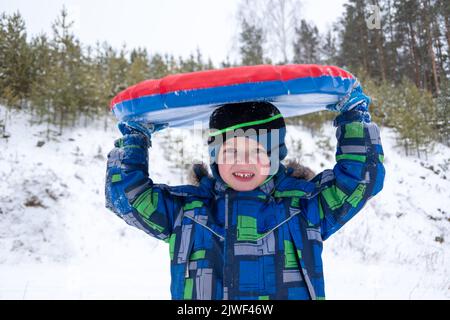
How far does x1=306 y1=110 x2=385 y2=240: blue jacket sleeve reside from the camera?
1.21 meters

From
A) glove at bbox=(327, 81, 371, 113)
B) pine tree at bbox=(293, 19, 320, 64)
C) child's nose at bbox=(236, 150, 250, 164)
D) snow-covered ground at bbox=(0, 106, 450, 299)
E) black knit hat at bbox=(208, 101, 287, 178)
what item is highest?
pine tree at bbox=(293, 19, 320, 64)

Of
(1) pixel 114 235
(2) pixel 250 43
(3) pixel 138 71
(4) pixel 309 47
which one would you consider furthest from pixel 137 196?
(4) pixel 309 47

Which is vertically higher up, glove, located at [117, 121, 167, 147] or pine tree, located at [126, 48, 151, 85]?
pine tree, located at [126, 48, 151, 85]

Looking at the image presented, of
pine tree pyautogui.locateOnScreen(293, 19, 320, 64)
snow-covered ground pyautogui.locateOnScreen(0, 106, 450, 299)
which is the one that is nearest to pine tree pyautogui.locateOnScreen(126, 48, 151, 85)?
snow-covered ground pyautogui.locateOnScreen(0, 106, 450, 299)

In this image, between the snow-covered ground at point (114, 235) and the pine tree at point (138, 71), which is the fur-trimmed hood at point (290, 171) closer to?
the snow-covered ground at point (114, 235)

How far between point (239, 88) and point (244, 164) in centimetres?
32

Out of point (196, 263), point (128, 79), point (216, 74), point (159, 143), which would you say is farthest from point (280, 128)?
point (128, 79)

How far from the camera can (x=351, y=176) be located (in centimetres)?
122

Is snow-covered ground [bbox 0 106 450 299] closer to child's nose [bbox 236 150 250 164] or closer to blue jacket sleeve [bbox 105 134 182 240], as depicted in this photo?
blue jacket sleeve [bbox 105 134 182 240]

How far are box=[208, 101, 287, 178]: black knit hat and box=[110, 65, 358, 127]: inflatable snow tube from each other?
75 mm

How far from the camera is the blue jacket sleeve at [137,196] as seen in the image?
124 cm

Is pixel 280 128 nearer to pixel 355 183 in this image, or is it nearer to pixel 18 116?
pixel 355 183

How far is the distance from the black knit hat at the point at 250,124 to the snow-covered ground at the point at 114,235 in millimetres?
2028
